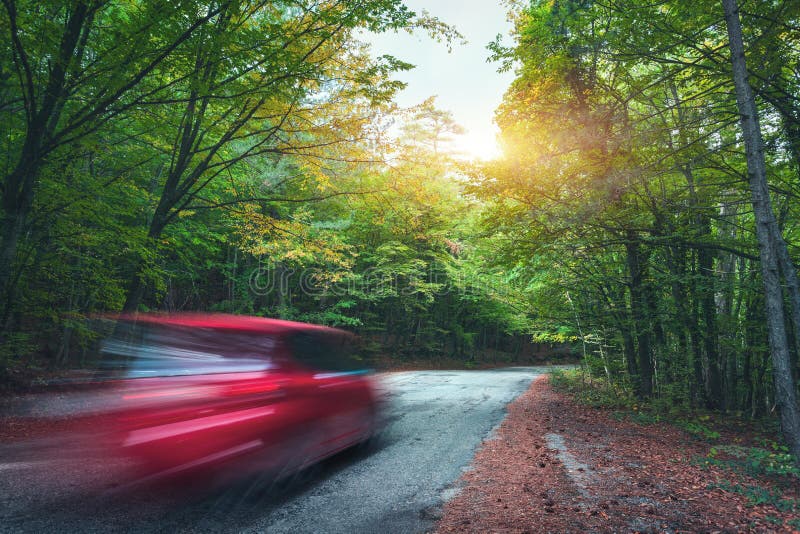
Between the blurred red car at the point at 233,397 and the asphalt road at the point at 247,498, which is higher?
the blurred red car at the point at 233,397

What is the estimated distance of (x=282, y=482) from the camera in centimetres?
436

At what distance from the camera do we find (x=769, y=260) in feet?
17.6

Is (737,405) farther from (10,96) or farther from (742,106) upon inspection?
(10,96)

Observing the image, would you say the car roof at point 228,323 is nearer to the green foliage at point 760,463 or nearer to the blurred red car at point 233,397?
the blurred red car at point 233,397

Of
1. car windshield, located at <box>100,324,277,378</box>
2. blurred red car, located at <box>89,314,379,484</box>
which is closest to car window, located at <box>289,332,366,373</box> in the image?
blurred red car, located at <box>89,314,379,484</box>

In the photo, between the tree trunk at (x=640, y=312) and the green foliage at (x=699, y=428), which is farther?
the tree trunk at (x=640, y=312)

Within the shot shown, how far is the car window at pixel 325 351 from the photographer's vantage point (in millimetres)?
4930

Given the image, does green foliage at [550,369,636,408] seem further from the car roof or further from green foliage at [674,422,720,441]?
the car roof

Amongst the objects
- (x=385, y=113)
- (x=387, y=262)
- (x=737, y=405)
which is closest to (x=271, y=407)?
(x=385, y=113)

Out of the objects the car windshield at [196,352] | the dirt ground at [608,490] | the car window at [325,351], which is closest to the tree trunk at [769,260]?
the dirt ground at [608,490]

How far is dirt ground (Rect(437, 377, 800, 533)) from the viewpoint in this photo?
3502mm

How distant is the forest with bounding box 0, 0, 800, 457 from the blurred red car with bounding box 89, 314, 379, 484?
142 inches

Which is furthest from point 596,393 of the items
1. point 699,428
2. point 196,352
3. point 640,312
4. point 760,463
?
point 196,352

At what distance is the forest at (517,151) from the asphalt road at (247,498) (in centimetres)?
447
